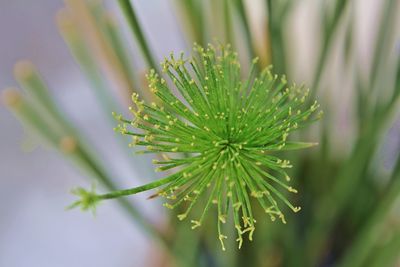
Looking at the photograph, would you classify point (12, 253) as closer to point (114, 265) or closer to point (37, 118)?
point (114, 265)

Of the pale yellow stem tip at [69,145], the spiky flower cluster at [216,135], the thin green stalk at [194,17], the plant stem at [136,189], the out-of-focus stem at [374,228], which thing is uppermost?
the thin green stalk at [194,17]

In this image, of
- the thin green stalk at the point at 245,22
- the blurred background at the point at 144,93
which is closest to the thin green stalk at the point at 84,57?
the blurred background at the point at 144,93

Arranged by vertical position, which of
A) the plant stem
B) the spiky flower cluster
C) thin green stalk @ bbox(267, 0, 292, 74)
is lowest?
the plant stem

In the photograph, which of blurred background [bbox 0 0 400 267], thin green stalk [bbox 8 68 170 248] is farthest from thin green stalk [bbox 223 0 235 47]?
thin green stalk [bbox 8 68 170 248]

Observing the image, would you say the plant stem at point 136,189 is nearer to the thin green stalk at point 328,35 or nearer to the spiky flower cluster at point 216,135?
the spiky flower cluster at point 216,135

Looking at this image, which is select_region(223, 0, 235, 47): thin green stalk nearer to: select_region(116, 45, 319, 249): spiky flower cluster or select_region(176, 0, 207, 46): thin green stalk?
select_region(176, 0, 207, 46): thin green stalk

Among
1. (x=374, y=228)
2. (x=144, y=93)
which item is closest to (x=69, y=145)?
(x=144, y=93)

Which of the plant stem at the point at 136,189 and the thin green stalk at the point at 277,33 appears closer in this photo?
the plant stem at the point at 136,189

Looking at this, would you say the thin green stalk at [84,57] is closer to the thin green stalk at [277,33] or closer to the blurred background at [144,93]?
the blurred background at [144,93]

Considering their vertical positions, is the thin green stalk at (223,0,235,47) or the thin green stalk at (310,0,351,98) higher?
the thin green stalk at (223,0,235,47)

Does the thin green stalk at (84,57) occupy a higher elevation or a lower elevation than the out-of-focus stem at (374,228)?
higher
